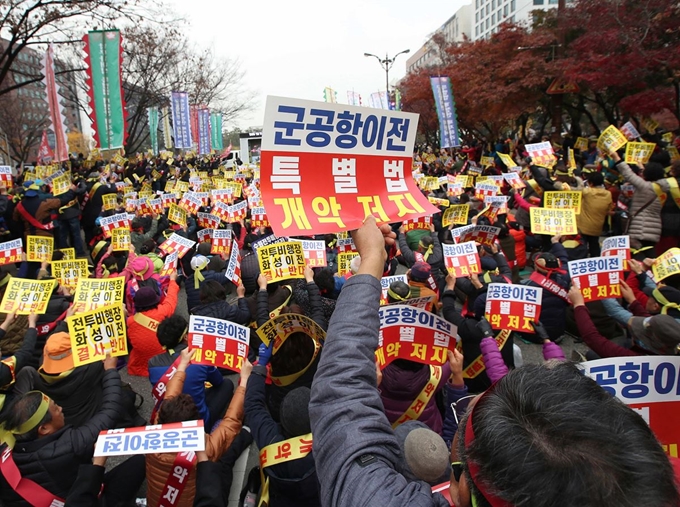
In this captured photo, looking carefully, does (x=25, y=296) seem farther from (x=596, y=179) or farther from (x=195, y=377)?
(x=596, y=179)

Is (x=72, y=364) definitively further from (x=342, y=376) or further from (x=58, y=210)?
(x=58, y=210)

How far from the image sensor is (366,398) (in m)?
1.09

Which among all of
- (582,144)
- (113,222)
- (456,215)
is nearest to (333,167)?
(456,215)

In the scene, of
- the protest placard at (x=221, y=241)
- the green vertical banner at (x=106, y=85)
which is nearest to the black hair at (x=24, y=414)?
the protest placard at (x=221, y=241)

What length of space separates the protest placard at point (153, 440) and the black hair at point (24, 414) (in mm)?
692

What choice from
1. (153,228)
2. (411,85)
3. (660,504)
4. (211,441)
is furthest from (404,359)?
(411,85)

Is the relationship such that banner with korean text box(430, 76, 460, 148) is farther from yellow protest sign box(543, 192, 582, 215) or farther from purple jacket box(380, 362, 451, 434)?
purple jacket box(380, 362, 451, 434)

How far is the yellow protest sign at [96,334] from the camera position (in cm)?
324

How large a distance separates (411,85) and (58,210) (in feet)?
76.8

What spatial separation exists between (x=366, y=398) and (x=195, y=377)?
101 inches

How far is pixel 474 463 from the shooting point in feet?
2.83

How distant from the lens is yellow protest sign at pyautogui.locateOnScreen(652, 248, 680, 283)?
3875 mm

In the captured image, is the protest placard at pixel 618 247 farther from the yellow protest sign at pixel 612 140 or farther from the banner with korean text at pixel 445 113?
the banner with korean text at pixel 445 113

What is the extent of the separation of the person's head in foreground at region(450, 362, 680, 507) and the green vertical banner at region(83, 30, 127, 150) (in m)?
12.2
